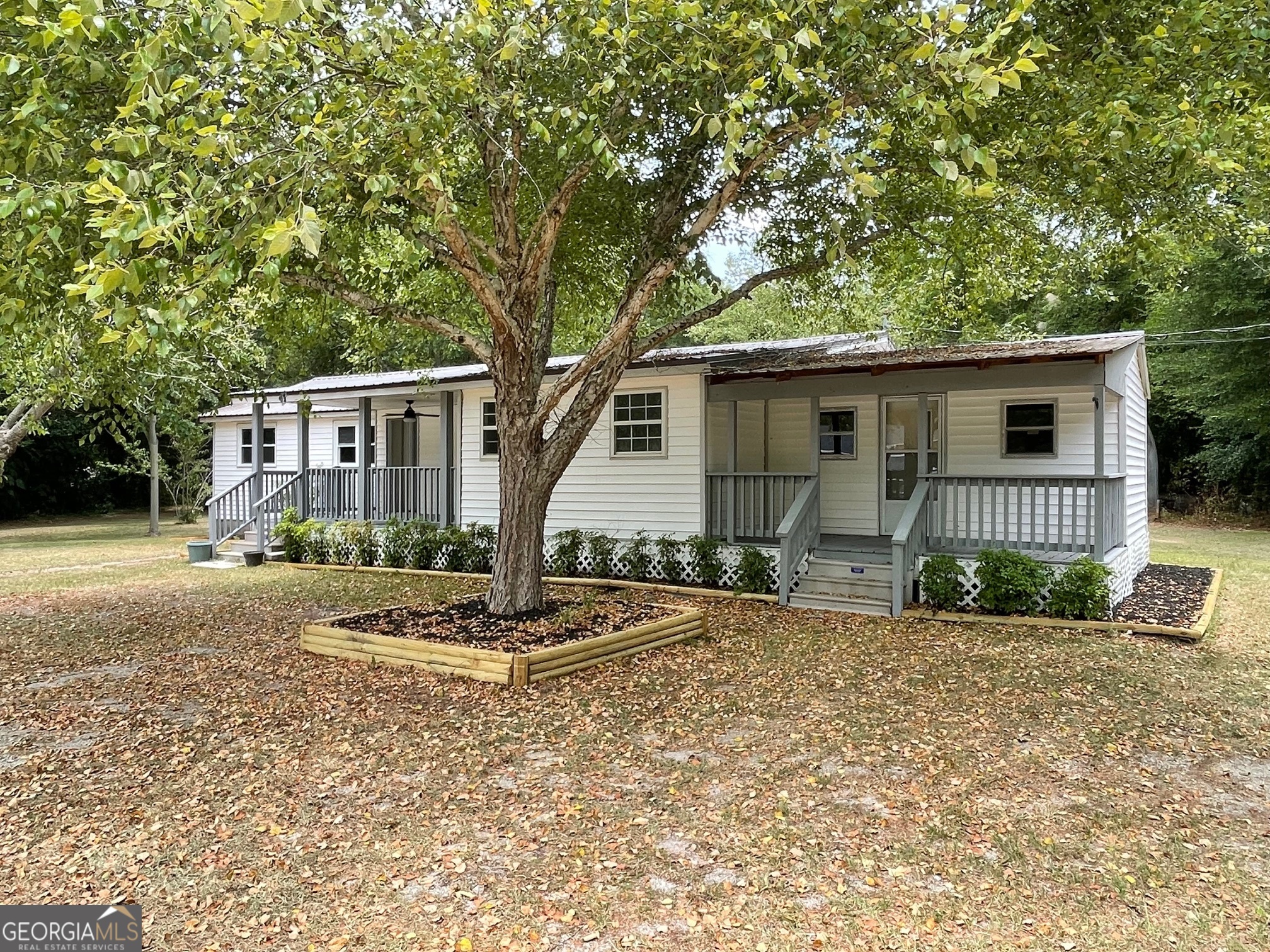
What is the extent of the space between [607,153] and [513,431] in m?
3.51

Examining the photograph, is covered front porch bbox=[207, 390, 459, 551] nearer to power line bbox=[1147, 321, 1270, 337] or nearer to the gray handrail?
the gray handrail

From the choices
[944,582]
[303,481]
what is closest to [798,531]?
[944,582]

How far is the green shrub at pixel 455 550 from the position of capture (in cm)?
1338

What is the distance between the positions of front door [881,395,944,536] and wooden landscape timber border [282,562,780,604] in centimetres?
271

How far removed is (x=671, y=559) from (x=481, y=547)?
332cm

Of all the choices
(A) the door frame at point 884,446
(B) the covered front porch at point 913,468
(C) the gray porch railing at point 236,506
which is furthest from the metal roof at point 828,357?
(C) the gray porch railing at point 236,506

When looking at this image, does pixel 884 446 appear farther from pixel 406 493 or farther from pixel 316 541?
pixel 316 541

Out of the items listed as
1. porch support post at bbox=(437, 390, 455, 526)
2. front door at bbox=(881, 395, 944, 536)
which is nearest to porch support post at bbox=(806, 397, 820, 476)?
front door at bbox=(881, 395, 944, 536)

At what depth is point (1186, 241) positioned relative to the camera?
8.77 m

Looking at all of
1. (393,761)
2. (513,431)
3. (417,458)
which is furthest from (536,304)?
(417,458)

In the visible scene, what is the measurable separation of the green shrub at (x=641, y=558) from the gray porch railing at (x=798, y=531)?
2077mm

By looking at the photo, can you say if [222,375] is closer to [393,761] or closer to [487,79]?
[487,79]

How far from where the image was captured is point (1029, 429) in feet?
35.9

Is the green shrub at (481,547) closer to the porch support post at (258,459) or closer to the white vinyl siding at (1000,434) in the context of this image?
the porch support post at (258,459)
